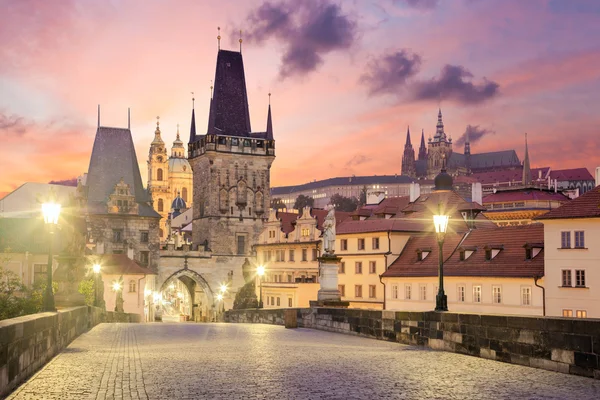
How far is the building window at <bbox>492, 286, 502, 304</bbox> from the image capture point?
50219mm

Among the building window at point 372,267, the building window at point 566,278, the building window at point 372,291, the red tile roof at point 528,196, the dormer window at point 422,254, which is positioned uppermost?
the red tile roof at point 528,196

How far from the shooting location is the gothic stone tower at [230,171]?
92625 millimetres

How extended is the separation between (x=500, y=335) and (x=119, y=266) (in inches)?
2526

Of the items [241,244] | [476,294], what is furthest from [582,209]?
[241,244]

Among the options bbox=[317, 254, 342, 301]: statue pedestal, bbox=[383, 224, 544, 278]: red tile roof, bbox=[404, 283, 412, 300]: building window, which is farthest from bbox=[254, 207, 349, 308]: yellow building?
bbox=[317, 254, 342, 301]: statue pedestal

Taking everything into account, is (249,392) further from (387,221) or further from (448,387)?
(387,221)

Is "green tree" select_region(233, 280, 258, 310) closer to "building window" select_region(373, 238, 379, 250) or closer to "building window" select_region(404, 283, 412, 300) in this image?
"building window" select_region(373, 238, 379, 250)

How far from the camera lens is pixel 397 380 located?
13.9 meters

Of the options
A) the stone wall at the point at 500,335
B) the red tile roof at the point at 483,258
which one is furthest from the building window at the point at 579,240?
the stone wall at the point at 500,335

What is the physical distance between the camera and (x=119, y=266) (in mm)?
77312

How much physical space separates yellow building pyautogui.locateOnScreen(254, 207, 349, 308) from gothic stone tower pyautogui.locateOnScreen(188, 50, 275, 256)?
3491 mm

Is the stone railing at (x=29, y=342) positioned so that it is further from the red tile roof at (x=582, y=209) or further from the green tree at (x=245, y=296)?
the green tree at (x=245, y=296)

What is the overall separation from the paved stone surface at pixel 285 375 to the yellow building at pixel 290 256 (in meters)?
55.5

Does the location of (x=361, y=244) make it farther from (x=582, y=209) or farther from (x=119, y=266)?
(x=582, y=209)
